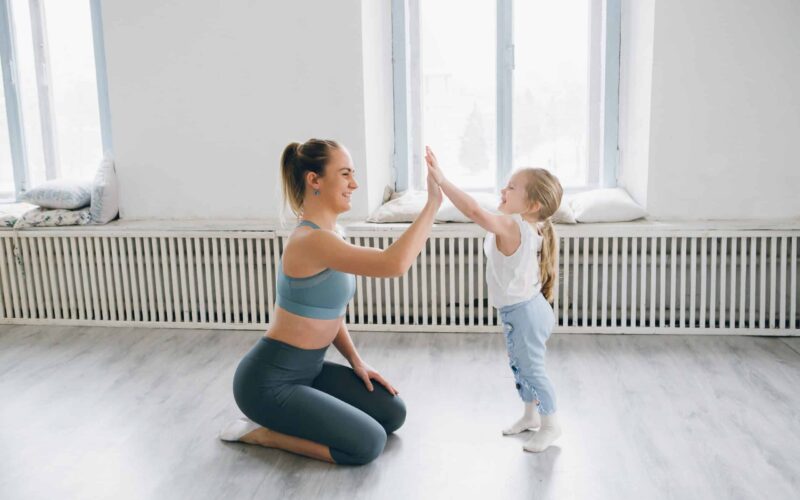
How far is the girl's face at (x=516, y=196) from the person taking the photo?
2.55 metres

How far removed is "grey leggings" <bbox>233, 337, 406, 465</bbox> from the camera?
249 cm

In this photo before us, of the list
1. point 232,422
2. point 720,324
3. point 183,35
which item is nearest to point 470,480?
point 232,422

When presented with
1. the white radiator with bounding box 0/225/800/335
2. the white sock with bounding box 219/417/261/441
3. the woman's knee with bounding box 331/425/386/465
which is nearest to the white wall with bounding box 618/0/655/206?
the white radiator with bounding box 0/225/800/335

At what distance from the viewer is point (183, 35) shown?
4105mm

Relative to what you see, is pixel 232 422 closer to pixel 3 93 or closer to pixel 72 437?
pixel 72 437

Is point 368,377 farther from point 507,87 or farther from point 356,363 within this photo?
point 507,87

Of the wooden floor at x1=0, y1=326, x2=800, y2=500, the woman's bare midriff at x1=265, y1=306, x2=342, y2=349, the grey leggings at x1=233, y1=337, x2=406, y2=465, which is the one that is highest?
the woman's bare midriff at x1=265, y1=306, x2=342, y2=349

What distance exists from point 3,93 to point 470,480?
397cm

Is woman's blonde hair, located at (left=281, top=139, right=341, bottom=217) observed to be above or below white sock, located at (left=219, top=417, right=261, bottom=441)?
above

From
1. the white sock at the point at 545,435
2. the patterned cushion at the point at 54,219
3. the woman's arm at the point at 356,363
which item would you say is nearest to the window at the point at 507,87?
the patterned cushion at the point at 54,219

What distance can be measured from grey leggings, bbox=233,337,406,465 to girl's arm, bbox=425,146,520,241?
72 centimetres

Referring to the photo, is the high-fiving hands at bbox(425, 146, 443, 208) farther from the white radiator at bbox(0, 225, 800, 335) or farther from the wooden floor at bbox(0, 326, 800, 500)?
the white radiator at bbox(0, 225, 800, 335)

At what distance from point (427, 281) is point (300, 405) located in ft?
5.51

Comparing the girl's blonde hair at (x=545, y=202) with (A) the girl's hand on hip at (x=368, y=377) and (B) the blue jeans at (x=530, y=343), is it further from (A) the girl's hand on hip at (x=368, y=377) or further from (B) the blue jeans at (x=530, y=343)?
(A) the girl's hand on hip at (x=368, y=377)
